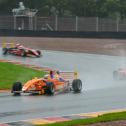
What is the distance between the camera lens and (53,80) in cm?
2088

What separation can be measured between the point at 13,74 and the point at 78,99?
28.4ft

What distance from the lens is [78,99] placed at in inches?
749

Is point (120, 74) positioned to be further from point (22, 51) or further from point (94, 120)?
Answer: point (94, 120)

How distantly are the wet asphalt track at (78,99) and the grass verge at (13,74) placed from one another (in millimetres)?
2504

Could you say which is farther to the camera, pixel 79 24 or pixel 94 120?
pixel 79 24

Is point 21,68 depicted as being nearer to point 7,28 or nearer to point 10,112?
point 10,112

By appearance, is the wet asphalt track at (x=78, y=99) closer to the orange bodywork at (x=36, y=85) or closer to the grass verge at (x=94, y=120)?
the orange bodywork at (x=36, y=85)

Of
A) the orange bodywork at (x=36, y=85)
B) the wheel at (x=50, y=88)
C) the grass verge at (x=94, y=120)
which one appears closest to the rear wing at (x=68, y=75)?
the orange bodywork at (x=36, y=85)

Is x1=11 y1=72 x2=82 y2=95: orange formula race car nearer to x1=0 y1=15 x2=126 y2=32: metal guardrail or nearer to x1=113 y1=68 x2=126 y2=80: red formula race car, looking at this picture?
x1=113 y1=68 x2=126 y2=80: red formula race car

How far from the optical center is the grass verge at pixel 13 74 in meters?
24.8

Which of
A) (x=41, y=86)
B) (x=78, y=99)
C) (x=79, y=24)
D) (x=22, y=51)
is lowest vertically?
(x=78, y=99)

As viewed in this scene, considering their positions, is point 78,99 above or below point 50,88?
below

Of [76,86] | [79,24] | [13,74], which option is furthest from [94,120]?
[79,24]

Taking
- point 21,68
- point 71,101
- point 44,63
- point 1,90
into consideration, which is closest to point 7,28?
point 44,63
